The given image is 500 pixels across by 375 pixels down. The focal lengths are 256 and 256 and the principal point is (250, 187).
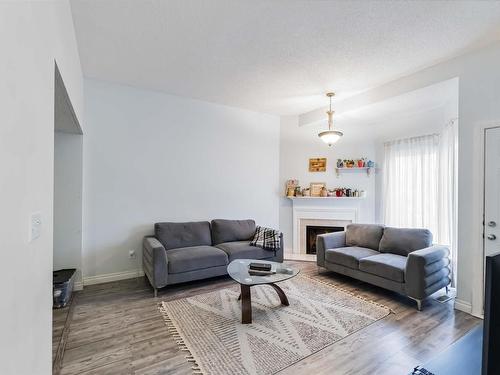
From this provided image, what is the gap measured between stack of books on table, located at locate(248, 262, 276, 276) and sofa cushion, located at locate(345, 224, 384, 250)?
1874 mm

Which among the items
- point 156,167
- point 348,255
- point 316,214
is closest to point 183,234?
point 156,167

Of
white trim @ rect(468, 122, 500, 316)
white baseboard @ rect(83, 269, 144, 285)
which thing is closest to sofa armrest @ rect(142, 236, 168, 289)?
white baseboard @ rect(83, 269, 144, 285)

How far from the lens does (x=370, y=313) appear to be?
2773mm

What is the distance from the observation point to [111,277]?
3.70 meters

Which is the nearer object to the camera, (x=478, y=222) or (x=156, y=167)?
(x=478, y=222)

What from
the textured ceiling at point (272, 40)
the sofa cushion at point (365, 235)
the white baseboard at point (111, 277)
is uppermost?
the textured ceiling at point (272, 40)

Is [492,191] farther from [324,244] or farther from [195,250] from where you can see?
[195,250]

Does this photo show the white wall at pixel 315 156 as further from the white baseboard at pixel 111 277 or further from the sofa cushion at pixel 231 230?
the white baseboard at pixel 111 277

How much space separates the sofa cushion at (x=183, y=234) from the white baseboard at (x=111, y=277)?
665 millimetres

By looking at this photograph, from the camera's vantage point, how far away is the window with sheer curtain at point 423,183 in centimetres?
373

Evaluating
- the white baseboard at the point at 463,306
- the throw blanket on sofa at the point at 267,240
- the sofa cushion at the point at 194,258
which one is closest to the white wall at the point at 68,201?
the sofa cushion at the point at 194,258

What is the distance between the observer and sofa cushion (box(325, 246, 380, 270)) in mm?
3586

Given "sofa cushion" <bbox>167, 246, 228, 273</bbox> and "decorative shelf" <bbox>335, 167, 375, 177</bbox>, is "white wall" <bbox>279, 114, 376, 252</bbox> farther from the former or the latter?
"sofa cushion" <bbox>167, 246, 228, 273</bbox>

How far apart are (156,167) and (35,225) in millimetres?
2979
